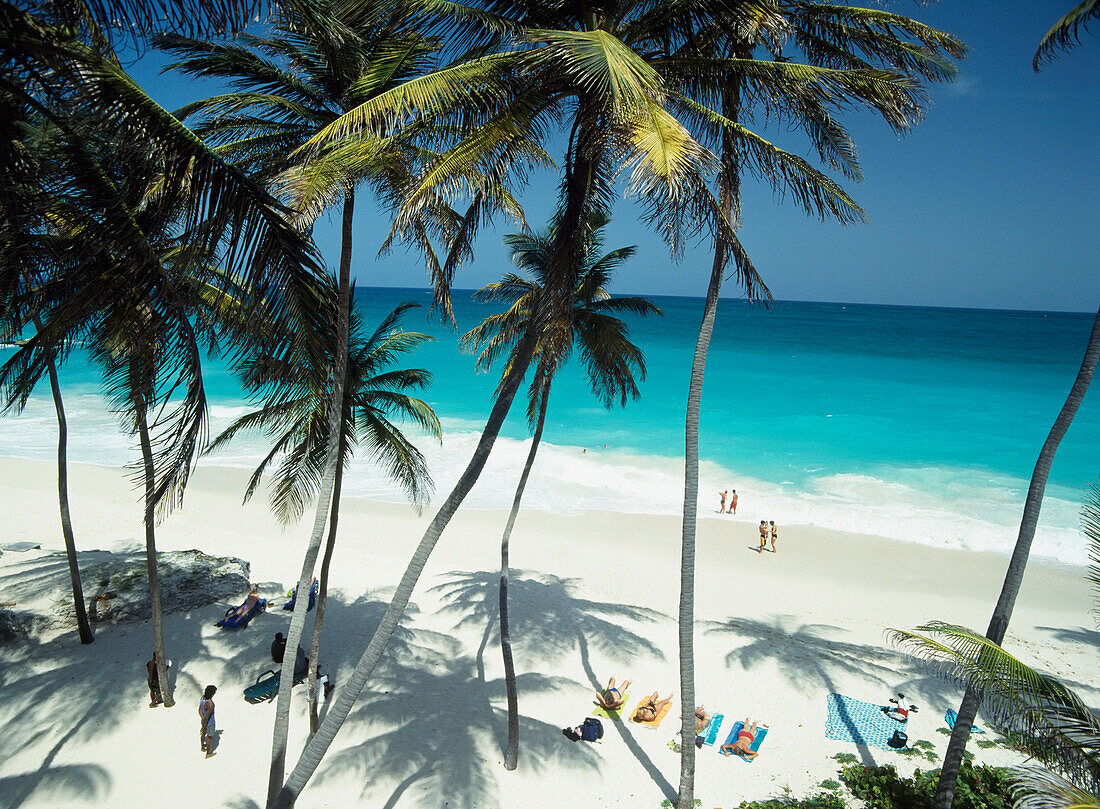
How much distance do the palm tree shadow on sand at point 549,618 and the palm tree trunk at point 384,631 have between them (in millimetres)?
5328

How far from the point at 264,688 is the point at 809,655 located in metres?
9.62

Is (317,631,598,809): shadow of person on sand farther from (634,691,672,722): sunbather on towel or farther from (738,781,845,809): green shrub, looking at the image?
(738,781,845,809): green shrub

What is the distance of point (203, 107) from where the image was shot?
5.70 meters

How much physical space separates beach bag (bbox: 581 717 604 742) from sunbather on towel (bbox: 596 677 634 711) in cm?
74

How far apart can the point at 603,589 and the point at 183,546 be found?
36.2 ft

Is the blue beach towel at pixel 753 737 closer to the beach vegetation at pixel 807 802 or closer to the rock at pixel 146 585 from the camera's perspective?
the beach vegetation at pixel 807 802

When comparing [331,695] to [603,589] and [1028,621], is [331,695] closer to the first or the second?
[603,589]

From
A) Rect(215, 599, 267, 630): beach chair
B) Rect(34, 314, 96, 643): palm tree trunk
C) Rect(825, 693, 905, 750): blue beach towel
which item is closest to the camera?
Rect(825, 693, 905, 750): blue beach towel

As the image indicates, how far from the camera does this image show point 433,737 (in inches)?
357

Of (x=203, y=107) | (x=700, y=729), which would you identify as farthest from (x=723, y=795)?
(x=203, y=107)

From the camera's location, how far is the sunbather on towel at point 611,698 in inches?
395

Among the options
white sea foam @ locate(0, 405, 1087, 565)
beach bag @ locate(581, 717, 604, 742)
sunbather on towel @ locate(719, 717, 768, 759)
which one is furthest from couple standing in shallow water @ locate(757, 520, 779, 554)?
beach bag @ locate(581, 717, 604, 742)

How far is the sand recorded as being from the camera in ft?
26.8

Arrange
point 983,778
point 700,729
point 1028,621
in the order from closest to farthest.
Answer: point 983,778 < point 700,729 < point 1028,621
